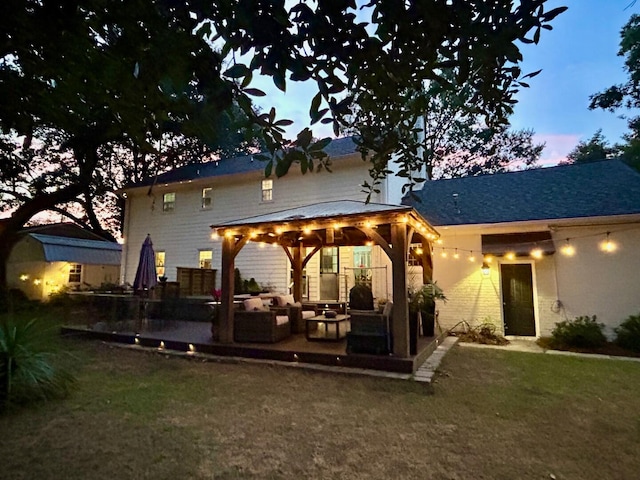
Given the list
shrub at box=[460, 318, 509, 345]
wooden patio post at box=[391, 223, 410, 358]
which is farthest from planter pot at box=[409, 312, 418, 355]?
shrub at box=[460, 318, 509, 345]

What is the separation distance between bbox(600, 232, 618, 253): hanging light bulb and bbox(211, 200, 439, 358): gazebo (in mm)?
4110

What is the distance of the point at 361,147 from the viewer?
2.72 metres

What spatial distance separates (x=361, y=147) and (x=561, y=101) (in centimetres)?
1692

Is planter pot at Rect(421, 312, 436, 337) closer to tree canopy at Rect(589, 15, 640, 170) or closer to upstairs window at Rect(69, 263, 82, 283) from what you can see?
tree canopy at Rect(589, 15, 640, 170)

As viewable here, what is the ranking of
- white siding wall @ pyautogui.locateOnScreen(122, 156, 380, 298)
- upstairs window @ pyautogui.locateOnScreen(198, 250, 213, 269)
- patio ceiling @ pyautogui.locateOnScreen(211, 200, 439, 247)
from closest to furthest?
1. patio ceiling @ pyautogui.locateOnScreen(211, 200, 439, 247)
2. white siding wall @ pyautogui.locateOnScreen(122, 156, 380, 298)
3. upstairs window @ pyautogui.locateOnScreen(198, 250, 213, 269)

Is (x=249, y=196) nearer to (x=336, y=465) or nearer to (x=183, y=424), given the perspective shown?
(x=183, y=424)

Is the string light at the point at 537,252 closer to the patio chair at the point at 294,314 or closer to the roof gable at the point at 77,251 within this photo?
the patio chair at the point at 294,314

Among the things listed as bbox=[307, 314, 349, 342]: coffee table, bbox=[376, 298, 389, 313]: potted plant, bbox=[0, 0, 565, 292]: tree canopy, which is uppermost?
bbox=[0, 0, 565, 292]: tree canopy

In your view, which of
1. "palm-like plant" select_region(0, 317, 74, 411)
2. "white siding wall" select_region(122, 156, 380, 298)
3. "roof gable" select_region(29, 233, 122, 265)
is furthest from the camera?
"roof gable" select_region(29, 233, 122, 265)

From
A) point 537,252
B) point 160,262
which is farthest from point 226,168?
point 537,252

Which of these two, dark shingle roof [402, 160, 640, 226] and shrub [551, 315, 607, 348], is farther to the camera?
dark shingle roof [402, 160, 640, 226]

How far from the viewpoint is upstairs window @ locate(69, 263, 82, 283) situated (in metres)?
16.9

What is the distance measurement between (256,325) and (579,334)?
24.6ft

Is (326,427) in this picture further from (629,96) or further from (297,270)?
(629,96)
